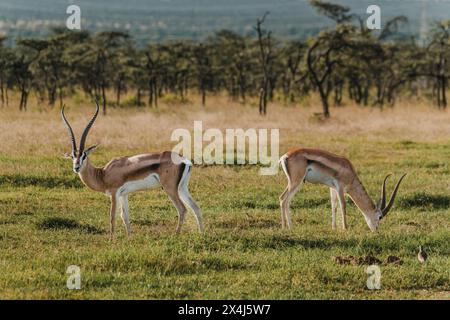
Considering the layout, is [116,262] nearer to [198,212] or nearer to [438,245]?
[198,212]

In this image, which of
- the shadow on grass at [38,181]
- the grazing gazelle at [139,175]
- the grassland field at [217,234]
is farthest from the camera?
the shadow on grass at [38,181]

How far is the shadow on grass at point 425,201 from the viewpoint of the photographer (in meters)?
11.6

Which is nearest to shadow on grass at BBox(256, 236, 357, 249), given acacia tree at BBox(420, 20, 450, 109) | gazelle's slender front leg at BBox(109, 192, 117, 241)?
gazelle's slender front leg at BBox(109, 192, 117, 241)

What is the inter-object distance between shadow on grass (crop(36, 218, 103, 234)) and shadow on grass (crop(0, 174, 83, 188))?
108 inches

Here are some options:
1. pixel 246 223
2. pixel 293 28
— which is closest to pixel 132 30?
pixel 293 28

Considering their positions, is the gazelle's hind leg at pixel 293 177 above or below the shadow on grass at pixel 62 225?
above

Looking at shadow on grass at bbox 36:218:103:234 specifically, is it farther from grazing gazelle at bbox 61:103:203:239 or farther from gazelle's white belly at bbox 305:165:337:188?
gazelle's white belly at bbox 305:165:337:188

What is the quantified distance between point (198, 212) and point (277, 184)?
4114 mm

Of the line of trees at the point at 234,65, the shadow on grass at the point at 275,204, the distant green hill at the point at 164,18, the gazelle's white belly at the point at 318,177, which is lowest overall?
the shadow on grass at the point at 275,204

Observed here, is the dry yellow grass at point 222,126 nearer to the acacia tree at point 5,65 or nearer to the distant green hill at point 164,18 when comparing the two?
the acacia tree at point 5,65

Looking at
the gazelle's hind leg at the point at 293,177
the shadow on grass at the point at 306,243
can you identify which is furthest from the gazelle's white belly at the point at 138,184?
the gazelle's hind leg at the point at 293,177

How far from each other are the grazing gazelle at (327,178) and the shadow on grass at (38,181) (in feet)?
13.5

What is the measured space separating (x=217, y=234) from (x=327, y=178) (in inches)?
72.5

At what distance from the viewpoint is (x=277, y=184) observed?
1306 cm
